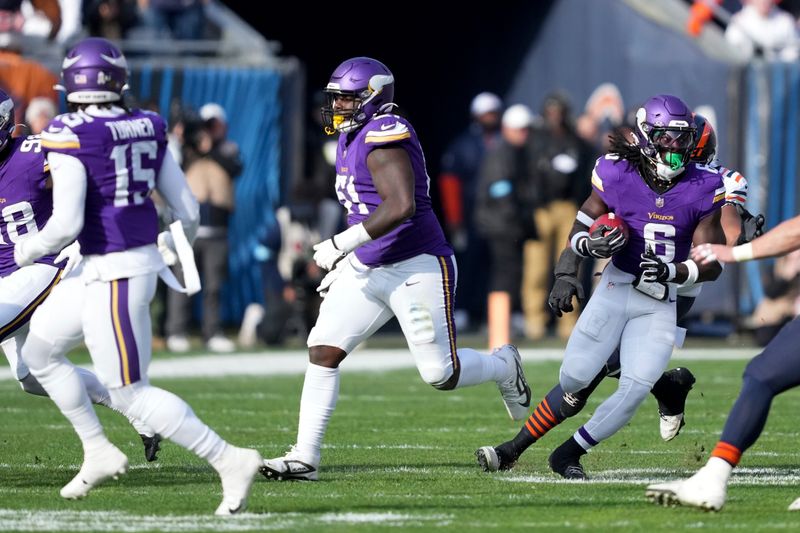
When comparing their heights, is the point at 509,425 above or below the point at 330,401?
below

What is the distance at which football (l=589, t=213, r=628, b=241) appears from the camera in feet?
21.1

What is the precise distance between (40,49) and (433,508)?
8.78 metres

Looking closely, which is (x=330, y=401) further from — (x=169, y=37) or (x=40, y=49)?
(x=169, y=37)

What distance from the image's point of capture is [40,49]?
13430 mm

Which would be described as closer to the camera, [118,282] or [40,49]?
[118,282]

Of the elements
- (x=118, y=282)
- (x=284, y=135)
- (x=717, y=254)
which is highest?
(x=717, y=254)

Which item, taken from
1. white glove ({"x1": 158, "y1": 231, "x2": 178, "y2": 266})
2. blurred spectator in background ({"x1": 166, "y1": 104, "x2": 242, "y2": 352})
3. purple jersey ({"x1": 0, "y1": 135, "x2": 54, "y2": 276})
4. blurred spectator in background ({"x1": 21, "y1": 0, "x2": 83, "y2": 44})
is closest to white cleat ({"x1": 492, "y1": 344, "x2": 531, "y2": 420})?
white glove ({"x1": 158, "y1": 231, "x2": 178, "y2": 266})

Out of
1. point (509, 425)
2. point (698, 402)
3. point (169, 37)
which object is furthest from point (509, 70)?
point (509, 425)

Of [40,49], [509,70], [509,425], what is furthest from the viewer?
[509,70]

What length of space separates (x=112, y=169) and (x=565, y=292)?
200cm

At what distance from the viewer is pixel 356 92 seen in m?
6.59

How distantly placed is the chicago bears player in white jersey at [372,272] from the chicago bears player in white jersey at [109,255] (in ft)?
3.19

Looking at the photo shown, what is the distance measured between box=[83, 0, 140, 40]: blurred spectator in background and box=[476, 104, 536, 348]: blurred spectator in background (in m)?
3.52

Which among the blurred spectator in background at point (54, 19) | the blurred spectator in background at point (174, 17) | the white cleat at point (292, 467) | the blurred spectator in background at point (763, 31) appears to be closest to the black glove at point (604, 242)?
the white cleat at point (292, 467)
